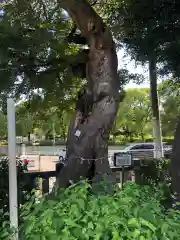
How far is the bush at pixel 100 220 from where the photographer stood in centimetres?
194

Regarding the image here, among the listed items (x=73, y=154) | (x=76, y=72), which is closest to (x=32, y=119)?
(x=76, y=72)

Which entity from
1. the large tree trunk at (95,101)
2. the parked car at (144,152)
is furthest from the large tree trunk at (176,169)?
the parked car at (144,152)

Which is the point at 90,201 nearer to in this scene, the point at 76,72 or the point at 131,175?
the point at 76,72

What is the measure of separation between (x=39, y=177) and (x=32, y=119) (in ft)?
12.5

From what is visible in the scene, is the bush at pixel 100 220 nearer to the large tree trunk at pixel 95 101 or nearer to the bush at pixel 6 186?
the bush at pixel 6 186

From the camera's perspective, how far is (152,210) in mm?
2191

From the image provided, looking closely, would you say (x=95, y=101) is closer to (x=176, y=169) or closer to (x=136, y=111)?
(x=176, y=169)

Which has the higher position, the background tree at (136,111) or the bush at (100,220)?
the background tree at (136,111)

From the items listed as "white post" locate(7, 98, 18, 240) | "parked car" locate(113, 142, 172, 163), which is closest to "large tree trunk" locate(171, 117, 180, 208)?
"parked car" locate(113, 142, 172, 163)

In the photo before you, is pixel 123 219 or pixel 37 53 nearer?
pixel 123 219

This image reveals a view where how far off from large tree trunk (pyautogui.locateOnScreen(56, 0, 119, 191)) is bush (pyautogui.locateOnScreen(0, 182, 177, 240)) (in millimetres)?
4268

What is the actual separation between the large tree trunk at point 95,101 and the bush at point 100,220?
4.27m

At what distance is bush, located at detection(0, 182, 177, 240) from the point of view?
6.36 ft

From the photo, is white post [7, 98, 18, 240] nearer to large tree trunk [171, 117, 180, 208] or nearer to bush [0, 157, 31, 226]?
bush [0, 157, 31, 226]
